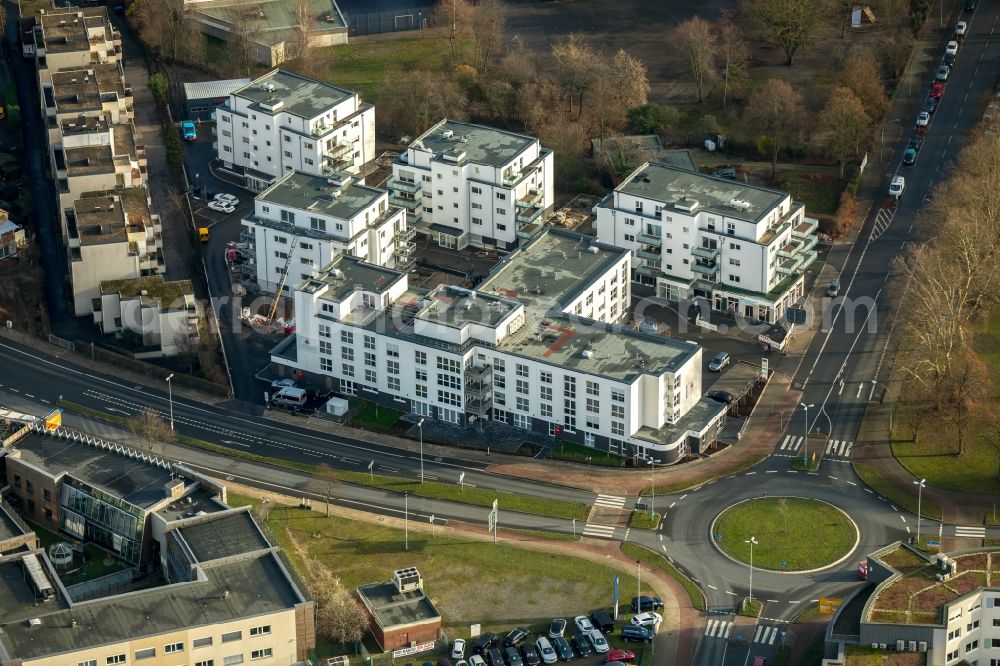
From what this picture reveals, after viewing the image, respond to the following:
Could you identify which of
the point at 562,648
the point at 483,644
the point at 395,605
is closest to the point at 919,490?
the point at 562,648

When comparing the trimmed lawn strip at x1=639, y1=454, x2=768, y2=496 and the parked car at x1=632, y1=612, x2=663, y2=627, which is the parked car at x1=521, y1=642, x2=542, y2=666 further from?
the trimmed lawn strip at x1=639, y1=454, x2=768, y2=496

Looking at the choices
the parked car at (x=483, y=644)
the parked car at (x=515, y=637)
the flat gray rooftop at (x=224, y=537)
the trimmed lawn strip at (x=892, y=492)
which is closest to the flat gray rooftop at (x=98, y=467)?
the flat gray rooftop at (x=224, y=537)

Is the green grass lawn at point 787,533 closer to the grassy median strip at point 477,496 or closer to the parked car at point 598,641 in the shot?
the grassy median strip at point 477,496

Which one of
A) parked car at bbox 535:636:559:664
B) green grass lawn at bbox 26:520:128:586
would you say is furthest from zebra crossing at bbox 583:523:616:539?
green grass lawn at bbox 26:520:128:586

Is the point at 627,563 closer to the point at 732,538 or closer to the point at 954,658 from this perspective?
the point at 732,538

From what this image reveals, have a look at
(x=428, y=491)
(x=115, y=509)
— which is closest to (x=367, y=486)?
(x=428, y=491)

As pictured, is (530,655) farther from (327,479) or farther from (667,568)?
(327,479)
